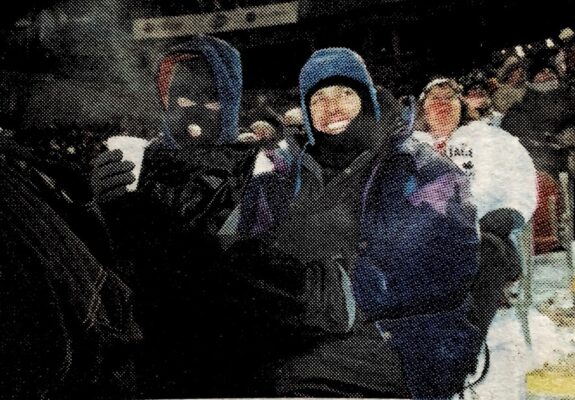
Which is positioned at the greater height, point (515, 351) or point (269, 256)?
point (269, 256)

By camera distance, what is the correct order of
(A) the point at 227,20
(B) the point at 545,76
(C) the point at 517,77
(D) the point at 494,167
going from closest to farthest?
(D) the point at 494,167
(B) the point at 545,76
(C) the point at 517,77
(A) the point at 227,20

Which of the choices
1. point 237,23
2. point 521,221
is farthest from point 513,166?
point 237,23

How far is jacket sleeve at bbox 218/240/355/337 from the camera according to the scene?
166cm

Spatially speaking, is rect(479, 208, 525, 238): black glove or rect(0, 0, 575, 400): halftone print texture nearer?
rect(0, 0, 575, 400): halftone print texture

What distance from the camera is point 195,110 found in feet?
8.05

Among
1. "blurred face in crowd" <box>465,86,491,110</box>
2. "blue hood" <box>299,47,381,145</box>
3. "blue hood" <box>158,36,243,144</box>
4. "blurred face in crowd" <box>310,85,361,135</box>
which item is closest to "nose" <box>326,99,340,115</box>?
"blurred face in crowd" <box>310,85,361,135</box>

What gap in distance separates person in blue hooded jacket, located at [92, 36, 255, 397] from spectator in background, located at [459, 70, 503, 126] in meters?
3.05

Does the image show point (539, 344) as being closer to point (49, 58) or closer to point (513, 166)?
point (513, 166)

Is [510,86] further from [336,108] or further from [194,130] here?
[194,130]

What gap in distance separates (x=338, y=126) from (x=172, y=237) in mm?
786

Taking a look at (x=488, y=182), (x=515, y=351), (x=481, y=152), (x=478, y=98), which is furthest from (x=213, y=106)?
(x=478, y=98)

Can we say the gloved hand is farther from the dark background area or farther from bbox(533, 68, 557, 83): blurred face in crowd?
the dark background area

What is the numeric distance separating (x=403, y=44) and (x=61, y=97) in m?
6.00

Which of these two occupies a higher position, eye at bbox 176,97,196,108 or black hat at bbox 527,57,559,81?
black hat at bbox 527,57,559,81
